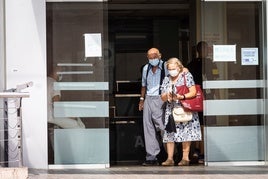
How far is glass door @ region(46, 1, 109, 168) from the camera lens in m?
10.1

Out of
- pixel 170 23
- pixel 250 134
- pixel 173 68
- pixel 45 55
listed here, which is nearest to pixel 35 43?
pixel 45 55

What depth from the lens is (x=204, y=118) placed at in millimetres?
10375

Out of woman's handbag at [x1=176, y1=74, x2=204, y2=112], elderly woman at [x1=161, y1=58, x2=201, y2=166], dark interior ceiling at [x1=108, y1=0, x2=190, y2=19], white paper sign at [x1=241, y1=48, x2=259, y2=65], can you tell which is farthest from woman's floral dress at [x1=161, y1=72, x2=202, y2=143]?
dark interior ceiling at [x1=108, y1=0, x2=190, y2=19]

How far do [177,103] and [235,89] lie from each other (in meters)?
1.02

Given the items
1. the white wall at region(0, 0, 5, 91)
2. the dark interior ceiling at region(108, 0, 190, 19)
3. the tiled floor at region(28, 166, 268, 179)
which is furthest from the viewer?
the dark interior ceiling at region(108, 0, 190, 19)

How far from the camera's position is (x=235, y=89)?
408 inches

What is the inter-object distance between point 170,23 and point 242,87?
3.85 metres

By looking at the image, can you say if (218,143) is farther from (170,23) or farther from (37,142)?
(170,23)

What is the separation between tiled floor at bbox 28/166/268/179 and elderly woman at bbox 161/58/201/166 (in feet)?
1.46

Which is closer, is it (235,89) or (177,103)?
(177,103)

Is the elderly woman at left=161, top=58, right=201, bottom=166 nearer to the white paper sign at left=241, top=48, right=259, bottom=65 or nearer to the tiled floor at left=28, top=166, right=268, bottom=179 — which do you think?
the tiled floor at left=28, top=166, right=268, bottom=179

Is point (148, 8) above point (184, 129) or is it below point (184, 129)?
above

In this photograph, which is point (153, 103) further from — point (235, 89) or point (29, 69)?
point (29, 69)

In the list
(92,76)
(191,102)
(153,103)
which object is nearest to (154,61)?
(153,103)
